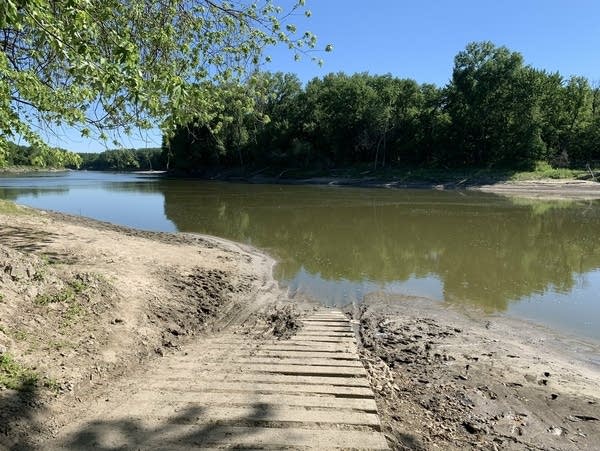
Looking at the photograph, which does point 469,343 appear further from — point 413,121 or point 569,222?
point 413,121

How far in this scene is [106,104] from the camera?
6410 mm

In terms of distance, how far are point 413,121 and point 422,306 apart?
172 ft

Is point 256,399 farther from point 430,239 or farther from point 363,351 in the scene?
point 430,239

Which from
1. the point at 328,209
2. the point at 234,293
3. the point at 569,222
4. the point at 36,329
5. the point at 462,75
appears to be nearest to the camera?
the point at 36,329

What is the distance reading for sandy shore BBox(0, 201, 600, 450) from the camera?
168 inches

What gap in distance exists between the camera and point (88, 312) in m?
5.88

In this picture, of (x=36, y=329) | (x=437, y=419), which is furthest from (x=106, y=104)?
(x=437, y=419)

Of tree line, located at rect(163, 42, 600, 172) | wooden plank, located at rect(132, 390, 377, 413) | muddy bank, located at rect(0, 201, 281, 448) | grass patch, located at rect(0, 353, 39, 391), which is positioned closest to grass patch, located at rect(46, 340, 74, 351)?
muddy bank, located at rect(0, 201, 281, 448)

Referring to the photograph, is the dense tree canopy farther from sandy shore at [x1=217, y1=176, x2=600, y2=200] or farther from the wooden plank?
sandy shore at [x1=217, y1=176, x2=600, y2=200]

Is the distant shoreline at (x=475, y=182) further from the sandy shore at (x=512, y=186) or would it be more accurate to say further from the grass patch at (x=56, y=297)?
the grass patch at (x=56, y=297)

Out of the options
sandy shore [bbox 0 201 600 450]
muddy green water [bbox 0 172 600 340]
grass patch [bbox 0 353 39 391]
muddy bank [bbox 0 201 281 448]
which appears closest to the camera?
grass patch [bbox 0 353 39 391]

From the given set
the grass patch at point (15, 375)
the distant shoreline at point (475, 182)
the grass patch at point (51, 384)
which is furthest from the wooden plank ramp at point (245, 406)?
the distant shoreline at point (475, 182)

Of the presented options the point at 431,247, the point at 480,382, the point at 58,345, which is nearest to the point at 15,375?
the point at 58,345

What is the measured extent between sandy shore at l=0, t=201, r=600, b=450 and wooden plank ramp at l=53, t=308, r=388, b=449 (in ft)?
1.03
